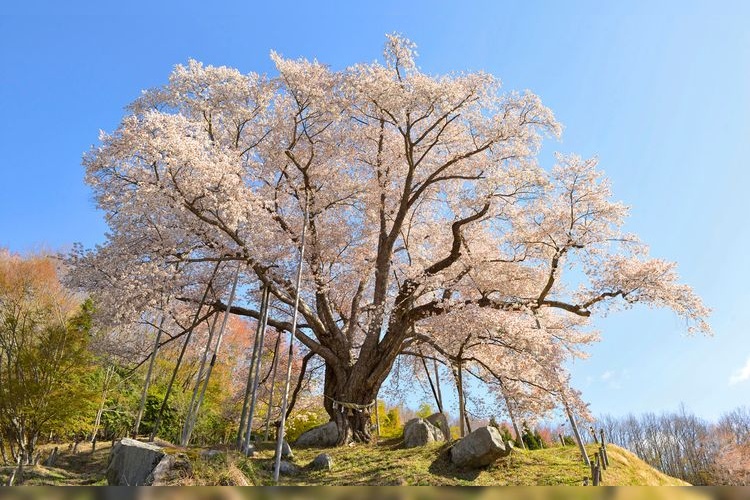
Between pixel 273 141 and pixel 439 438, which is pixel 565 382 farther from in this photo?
pixel 273 141

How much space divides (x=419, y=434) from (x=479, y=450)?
8.14ft

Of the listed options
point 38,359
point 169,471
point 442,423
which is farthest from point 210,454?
point 38,359

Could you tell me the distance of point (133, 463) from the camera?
24.9 feet

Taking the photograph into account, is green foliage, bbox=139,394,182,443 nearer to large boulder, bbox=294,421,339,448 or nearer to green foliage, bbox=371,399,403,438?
green foliage, bbox=371,399,403,438

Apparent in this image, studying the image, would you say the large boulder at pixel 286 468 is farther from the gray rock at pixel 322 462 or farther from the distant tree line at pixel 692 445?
the distant tree line at pixel 692 445

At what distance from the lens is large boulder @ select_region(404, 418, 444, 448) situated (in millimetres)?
12383

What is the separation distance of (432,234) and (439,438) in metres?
5.84

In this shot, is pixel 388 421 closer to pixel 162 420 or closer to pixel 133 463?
pixel 162 420

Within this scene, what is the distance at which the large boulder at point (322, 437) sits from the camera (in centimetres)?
1298

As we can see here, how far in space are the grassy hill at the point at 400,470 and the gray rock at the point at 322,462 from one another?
158mm

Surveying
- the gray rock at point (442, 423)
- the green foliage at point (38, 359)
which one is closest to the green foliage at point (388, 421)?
the gray rock at point (442, 423)

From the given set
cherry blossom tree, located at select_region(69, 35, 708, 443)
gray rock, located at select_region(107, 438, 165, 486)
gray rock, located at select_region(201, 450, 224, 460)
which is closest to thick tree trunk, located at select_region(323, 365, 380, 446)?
cherry blossom tree, located at select_region(69, 35, 708, 443)

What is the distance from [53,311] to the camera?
582 inches

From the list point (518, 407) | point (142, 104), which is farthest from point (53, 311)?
point (518, 407)
